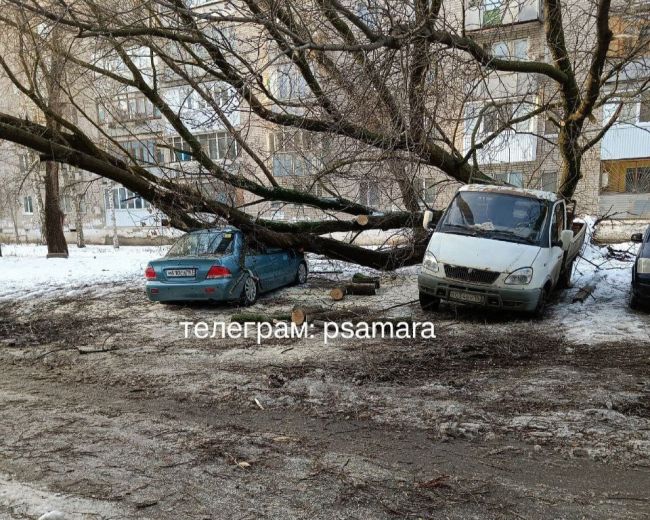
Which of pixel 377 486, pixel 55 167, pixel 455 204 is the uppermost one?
pixel 55 167

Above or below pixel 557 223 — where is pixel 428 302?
below

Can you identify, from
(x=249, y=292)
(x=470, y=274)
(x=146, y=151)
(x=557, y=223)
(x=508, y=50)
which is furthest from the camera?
(x=146, y=151)

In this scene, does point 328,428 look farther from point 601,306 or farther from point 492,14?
point 492,14

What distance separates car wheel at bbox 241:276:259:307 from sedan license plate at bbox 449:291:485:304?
3.97 meters

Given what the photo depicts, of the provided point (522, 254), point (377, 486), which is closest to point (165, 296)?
point (522, 254)

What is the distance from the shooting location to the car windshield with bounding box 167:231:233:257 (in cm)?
962

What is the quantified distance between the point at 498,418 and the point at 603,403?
109cm

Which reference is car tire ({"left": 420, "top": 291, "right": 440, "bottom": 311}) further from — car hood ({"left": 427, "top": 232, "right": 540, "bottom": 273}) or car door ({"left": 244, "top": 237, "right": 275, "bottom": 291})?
car door ({"left": 244, "top": 237, "right": 275, "bottom": 291})

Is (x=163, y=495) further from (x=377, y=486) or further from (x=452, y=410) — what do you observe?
(x=452, y=410)

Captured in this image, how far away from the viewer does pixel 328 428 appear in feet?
13.9

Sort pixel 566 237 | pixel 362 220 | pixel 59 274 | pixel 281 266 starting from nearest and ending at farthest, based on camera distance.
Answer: pixel 566 237 → pixel 281 266 → pixel 362 220 → pixel 59 274

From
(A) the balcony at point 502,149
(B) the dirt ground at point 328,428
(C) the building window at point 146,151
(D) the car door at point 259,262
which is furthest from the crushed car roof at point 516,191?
(C) the building window at point 146,151

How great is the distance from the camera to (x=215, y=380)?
551cm

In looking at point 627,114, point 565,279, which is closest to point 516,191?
point 565,279
